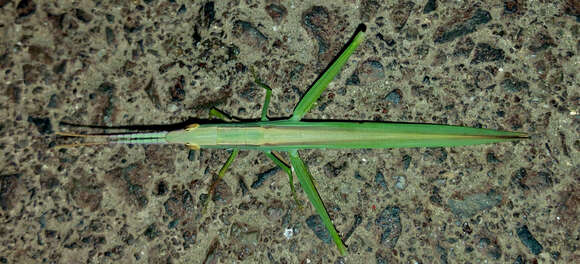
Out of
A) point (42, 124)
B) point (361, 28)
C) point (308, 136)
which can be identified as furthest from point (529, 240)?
point (42, 124)

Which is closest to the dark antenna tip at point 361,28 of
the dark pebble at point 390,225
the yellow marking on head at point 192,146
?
the dark pebble at point 390,225

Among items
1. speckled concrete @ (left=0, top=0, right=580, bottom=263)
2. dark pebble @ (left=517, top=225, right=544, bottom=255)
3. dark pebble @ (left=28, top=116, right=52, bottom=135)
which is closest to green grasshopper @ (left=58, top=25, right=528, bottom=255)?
speckled concrete @ (left=0, top=0, right=580, bottom=263)

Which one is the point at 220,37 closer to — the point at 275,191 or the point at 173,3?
the point at 173,3

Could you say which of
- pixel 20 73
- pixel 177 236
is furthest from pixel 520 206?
pixel 20 73

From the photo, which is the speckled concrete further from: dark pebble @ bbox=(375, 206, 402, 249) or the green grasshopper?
the green grasshopper

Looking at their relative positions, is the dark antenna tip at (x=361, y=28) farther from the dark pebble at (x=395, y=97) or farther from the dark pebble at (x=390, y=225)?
the dark pebble at (x=390, y=225)

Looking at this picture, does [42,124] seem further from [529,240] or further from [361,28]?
[529,240]
